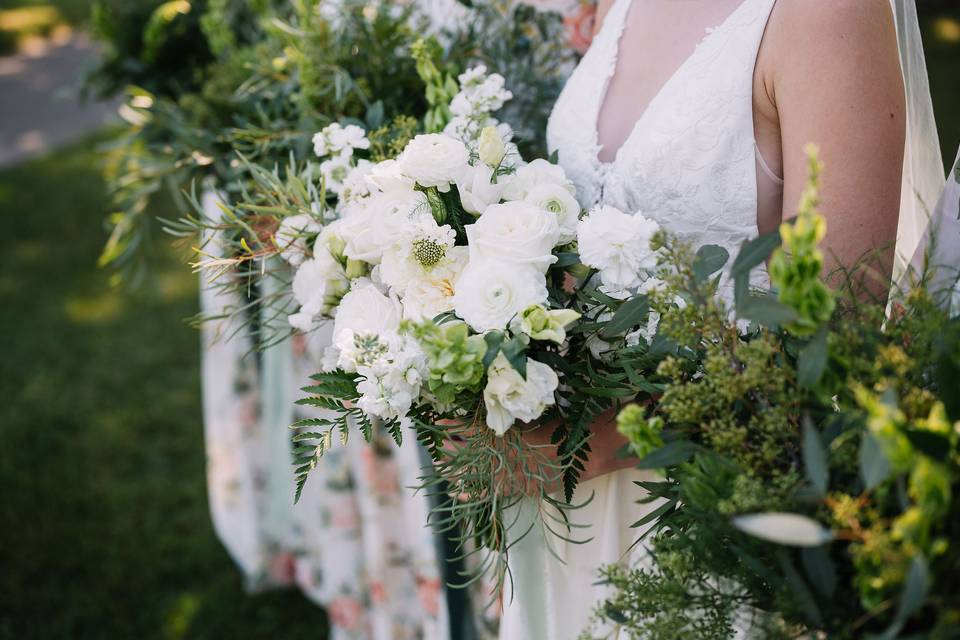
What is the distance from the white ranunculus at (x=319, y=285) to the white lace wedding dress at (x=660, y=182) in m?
0.42

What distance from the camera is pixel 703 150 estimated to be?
1262 mm

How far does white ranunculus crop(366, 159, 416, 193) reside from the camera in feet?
3.71

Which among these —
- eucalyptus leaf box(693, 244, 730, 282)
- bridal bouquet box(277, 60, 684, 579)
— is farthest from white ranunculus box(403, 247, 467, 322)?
eucalyptus leaf box(693, 244, 730, 282)

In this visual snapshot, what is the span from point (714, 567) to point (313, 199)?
837mm

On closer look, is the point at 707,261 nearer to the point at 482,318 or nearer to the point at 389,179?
the point at 482,318

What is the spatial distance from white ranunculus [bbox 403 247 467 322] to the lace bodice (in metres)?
0.39

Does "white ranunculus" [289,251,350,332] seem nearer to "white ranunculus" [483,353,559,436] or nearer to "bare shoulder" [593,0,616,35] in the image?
"white ranunculus" [483,353,559,436]

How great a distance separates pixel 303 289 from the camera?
1.25 meters

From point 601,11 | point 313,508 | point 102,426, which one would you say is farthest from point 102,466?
point 601,11

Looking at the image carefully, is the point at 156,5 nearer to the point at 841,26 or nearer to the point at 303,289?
the point at 303,289

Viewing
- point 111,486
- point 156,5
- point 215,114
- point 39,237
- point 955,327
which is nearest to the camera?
point 955,327

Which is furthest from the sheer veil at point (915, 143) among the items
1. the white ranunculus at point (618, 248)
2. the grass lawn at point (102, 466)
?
the grass lawn at point (102, 466)

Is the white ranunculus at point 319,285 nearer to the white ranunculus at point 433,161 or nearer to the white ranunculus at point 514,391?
the white ranunculus at point 433,161

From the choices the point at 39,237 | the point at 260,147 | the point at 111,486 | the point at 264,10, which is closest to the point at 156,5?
the point at 264,10
